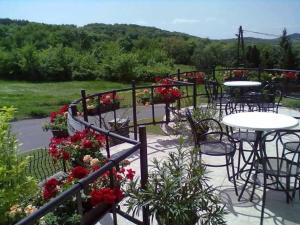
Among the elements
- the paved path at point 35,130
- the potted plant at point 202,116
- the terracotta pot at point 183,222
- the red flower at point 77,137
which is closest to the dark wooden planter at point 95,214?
the terracotta pot at point 183,222

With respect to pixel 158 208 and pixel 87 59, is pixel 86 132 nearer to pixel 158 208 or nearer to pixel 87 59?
pixel 158 208

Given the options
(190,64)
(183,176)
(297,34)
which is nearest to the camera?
(183,176)

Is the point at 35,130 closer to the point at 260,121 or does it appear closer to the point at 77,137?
the point at 77,137

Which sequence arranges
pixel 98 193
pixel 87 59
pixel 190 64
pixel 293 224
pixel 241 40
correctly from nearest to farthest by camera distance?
pixel 98 193, pixel 293 224, pixel 241 40, pixel 87 59, pixel 190 64

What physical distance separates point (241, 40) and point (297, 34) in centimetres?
898

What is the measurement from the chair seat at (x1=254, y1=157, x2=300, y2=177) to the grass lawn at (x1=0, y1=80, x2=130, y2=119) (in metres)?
11.2

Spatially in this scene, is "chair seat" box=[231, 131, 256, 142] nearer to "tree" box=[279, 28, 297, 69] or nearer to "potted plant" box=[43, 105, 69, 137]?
"potted plant" box=[43, 105, 69, 137]

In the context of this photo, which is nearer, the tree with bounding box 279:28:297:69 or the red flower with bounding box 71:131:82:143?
the red flower with bounding box 71:131:82:143

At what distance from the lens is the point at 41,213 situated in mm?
1327

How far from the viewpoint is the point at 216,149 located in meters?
3.45

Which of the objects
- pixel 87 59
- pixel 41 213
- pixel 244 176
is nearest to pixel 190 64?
pixel 87 59

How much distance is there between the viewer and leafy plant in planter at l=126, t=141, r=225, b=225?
7.50 feet

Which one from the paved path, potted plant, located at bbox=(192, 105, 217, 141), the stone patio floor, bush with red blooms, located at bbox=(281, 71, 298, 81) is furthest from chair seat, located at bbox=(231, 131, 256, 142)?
bush with red blooms, located at bbox=(281, 71, 298, 81)

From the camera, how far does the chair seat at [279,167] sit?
282 centimetres
